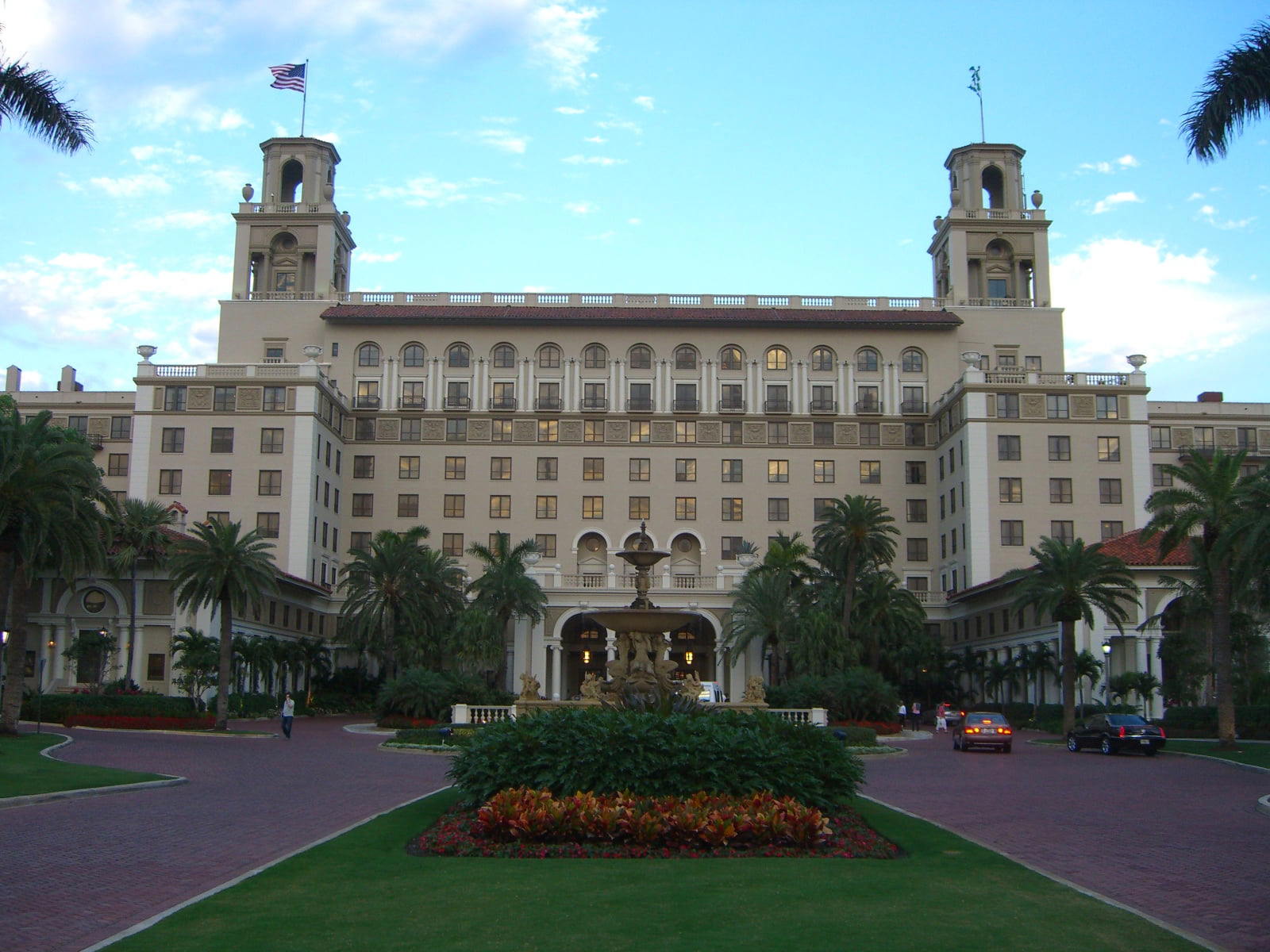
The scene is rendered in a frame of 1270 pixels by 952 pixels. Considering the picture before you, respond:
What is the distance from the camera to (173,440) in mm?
78188

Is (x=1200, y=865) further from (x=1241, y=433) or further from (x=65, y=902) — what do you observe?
(x=1241, y=433)

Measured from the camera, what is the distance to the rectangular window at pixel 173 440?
7800 cm

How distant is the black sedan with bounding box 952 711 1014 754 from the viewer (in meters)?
44.0

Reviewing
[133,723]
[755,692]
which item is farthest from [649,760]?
[133,723]

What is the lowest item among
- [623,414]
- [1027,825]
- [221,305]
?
[1027,825]

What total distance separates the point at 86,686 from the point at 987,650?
159 ft

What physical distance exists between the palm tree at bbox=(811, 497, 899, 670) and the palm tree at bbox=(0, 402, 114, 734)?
34.2 m

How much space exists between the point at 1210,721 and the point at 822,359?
132 ft

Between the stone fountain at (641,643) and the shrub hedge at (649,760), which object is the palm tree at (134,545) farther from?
the shrub hedge at (649,760)

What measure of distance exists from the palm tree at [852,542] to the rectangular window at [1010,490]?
16.1 metres

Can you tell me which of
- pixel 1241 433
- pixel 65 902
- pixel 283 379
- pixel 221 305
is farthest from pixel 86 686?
pixel 1241 433

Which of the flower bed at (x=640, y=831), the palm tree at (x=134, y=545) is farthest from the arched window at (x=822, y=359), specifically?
the flower bed at (x=640, y=831)

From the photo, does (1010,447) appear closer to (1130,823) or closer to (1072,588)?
(1072,588)

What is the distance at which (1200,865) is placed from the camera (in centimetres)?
1609
